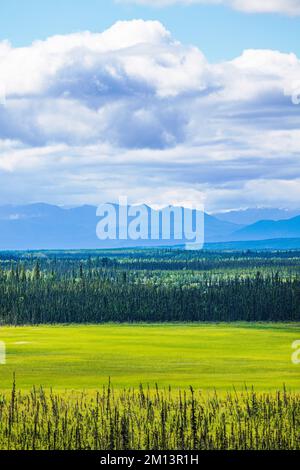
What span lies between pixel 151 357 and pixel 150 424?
36417mm

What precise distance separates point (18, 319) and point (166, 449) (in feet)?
316

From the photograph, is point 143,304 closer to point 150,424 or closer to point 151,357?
point 151,357

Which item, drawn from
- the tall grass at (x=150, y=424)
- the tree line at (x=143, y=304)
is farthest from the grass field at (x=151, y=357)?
the tree line at (x=143, y=304)

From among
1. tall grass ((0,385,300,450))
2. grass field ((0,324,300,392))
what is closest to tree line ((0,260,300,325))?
grass field ((0,324,300,392))

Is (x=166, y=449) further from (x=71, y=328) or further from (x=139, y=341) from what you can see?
(x=71, y=328)

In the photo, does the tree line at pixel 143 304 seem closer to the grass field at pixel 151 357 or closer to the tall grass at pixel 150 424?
the grass field at pixel 151 357

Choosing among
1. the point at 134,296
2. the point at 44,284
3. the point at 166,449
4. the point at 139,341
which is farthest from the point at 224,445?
the point at 44,284

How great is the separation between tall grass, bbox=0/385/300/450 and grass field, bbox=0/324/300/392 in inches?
369

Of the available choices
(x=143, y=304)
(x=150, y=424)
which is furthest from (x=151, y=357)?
(x=143, y=304)

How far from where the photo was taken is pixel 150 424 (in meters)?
40.3

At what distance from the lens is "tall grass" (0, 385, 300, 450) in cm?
3700

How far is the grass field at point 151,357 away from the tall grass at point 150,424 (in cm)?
938

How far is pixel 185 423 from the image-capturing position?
39906 mm

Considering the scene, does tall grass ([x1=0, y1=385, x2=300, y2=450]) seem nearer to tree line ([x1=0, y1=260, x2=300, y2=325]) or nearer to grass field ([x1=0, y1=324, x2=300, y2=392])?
grass field ([x1=0, y1=324, x2=300, y2=392])
